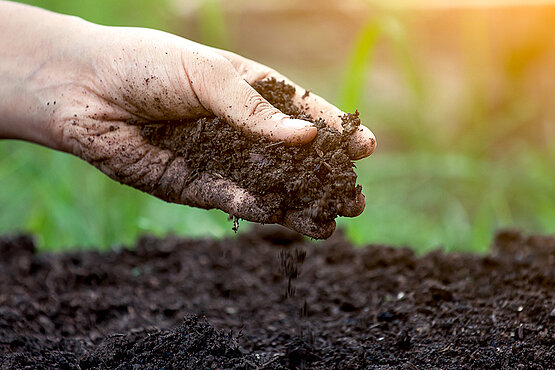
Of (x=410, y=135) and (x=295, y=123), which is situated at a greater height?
(x=410, y=135)

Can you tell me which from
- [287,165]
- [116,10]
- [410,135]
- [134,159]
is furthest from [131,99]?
[410,135]

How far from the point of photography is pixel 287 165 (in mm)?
1428

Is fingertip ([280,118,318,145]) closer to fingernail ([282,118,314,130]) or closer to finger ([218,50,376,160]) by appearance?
fingernail ([282,118,314,130])

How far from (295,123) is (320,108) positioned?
29cm

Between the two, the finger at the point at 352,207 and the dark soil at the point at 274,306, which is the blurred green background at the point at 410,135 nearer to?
the dark soil at the point at 274,306

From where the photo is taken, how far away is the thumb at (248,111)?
1.40 metres

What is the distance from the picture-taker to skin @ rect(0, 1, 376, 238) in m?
1.47

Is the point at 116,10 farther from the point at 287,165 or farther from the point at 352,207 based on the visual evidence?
the point at 352,207

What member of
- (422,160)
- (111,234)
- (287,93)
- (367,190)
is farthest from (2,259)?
(422,160)

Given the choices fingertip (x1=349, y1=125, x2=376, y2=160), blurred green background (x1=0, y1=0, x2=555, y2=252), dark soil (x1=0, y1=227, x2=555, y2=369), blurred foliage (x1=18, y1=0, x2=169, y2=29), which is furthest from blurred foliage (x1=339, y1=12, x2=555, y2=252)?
blurred foliage (x1=18, y1=0, x2=169, y2=29)

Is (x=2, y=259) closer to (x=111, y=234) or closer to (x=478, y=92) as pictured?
(x=111, y=234)

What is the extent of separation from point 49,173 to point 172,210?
633mm

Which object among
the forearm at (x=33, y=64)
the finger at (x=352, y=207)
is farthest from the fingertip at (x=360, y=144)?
the forearm at (x=33, y=64)

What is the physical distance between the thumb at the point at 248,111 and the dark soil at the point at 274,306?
1.51 feet
